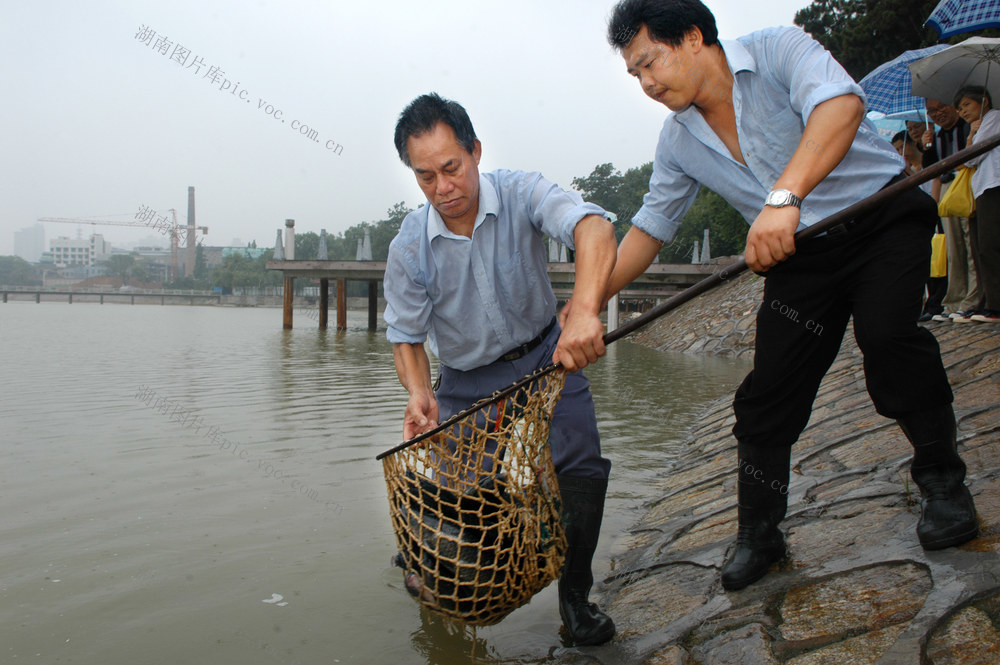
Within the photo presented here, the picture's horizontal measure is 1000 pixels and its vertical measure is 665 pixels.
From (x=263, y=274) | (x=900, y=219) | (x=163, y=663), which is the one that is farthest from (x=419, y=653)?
(x=263, y=274)

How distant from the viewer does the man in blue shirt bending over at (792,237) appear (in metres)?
2.27

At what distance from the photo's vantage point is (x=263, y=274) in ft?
343

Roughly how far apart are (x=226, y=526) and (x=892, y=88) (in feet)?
28.2

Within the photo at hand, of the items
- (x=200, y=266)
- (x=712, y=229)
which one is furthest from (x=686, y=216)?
(x=200, y=266)

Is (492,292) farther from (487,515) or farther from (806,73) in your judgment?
(806,73)

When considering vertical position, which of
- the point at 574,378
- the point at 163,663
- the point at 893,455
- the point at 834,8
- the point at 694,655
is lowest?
the point at 163,663

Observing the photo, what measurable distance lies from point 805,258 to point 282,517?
3154 mm

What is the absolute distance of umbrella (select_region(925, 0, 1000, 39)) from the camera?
7422 millimetres

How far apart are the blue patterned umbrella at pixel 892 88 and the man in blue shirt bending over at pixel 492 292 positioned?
25.0ft

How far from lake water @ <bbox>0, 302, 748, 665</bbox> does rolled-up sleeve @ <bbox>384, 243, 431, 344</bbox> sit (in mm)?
1142

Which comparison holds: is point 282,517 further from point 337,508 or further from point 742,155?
point 742,155

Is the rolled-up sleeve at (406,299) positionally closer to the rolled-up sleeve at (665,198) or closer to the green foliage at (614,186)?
the rolled-up sleeve at (665,198)

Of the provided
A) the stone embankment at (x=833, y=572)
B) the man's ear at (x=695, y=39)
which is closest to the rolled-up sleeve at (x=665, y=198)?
the man's ear at (x=695, y=39)

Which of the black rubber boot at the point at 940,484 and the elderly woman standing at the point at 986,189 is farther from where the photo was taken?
the elderly woman standing at the point at 986,189
